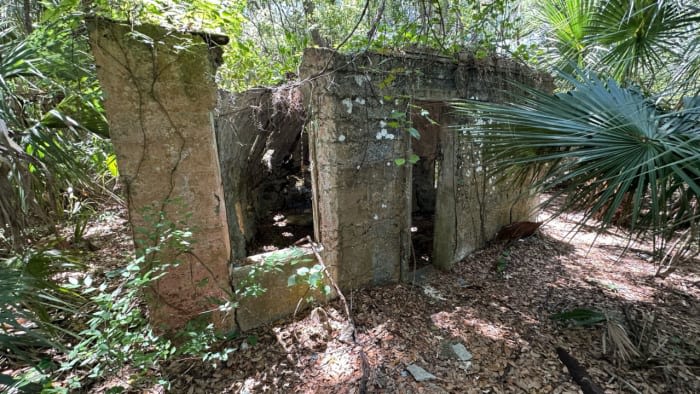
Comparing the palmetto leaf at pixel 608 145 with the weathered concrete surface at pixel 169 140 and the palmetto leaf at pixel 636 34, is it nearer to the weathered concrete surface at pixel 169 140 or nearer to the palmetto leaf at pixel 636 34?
the palmetto leaf at pixel 636 34

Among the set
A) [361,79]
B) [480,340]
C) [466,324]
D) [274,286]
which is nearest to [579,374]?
[480,340]

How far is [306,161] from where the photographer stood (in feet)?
20.1

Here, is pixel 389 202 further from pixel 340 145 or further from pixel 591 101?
pixel 591 101

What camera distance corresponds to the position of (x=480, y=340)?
267 centimetres

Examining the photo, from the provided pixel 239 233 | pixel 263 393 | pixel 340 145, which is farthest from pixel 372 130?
pixel 263 393

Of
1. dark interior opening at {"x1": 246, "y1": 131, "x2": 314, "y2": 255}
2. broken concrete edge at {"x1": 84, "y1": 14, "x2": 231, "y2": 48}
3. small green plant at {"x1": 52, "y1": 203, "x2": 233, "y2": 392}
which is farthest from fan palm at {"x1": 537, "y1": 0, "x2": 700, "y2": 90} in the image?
small green plant at {"x1": 52, "y1": 203, "x2": 233, "y2": 392}

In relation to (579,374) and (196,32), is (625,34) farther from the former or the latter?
(196,32)

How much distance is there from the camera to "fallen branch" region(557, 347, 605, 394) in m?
2.09

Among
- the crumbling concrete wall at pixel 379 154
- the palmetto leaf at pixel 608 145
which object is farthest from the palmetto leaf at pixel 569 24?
the palmetto leaf at pixel 608 145

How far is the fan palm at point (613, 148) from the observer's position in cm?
168

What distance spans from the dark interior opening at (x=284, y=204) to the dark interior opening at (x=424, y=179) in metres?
1.93

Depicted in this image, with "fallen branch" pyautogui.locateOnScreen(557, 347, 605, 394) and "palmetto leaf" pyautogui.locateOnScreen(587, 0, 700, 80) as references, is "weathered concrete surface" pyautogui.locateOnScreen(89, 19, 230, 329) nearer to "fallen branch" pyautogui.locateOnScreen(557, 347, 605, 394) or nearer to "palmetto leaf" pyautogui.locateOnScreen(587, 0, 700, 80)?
"fallen branch" pyautogui.locateOnScreen(557, 347, 605, 394)

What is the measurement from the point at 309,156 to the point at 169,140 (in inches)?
63.2

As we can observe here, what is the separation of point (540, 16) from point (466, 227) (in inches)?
142
